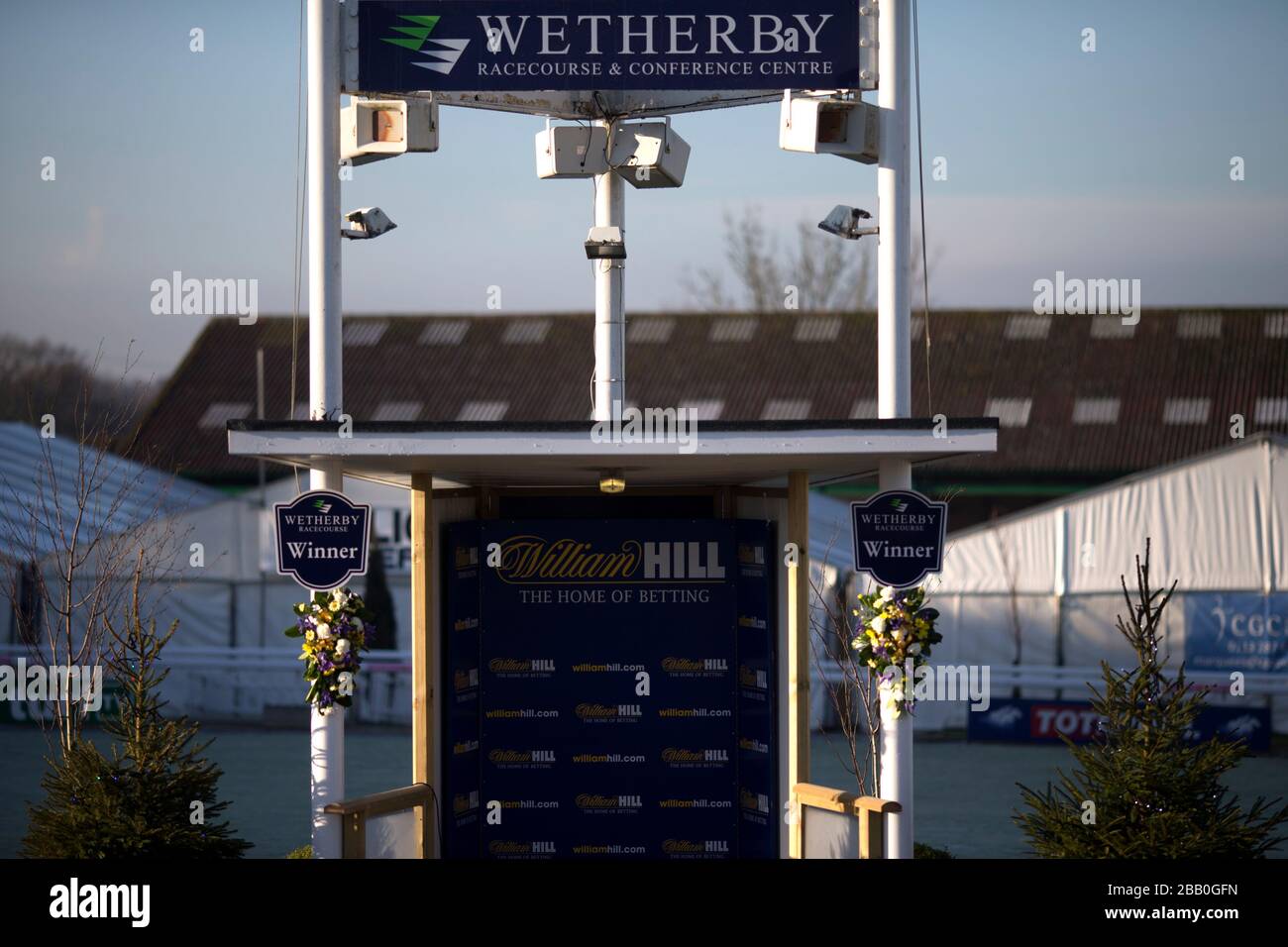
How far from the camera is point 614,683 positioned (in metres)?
12.0

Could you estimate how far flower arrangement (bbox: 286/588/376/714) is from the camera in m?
10.0

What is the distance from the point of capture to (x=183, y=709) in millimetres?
26125

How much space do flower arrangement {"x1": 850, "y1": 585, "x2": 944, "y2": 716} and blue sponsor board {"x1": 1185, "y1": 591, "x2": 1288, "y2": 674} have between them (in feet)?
51.3

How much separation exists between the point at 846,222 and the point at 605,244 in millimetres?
2260

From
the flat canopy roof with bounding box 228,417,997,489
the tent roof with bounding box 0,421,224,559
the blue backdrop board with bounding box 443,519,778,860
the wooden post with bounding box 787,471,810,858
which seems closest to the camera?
the flat canopy roof with bounding box 228,417,997,489

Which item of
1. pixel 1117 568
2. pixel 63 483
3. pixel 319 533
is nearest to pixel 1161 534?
pixel 1117 568

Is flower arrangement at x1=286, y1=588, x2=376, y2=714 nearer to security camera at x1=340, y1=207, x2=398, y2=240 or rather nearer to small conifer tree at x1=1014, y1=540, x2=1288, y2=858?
security camera at x1=340, y1=207, x2=398, y2=240

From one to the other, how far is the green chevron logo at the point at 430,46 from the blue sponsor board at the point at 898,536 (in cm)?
402

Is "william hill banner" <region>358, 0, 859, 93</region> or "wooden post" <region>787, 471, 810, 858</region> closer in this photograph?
"william hill banner" <region>358, 0, 859, 93</region>

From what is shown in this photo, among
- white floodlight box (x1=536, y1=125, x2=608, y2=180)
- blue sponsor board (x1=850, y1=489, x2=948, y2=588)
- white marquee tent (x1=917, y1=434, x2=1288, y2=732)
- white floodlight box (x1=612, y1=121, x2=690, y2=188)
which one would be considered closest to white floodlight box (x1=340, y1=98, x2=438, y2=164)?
white floodlight box (x1=536, y1=125, x2=608, y2=180)

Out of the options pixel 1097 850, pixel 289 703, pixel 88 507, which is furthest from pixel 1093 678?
pixel 88 507

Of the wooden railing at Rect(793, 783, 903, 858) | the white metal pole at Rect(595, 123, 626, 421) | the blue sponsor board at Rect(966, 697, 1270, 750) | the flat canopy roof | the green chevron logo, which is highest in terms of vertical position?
the green chevron logo

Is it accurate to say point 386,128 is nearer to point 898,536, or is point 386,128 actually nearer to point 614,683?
point 898,536
